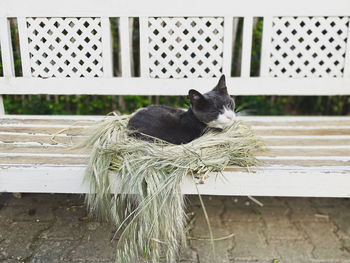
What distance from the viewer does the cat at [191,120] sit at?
5.97 ft

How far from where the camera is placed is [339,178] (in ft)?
5.48

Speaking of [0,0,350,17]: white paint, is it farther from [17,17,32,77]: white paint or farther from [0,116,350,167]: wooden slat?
[0,116,350,167]: wooden slat

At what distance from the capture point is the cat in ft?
5.97

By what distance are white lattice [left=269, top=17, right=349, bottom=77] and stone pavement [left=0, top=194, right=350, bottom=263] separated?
0.98 m

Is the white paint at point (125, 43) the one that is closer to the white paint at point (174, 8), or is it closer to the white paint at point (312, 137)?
the white paint at point (174, 8)

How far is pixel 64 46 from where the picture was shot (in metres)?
2.60

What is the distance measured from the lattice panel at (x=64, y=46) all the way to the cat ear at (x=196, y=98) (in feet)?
3.37

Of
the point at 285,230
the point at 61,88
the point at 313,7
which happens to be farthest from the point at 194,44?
the point at 285,230

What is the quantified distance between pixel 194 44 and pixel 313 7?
0.86m

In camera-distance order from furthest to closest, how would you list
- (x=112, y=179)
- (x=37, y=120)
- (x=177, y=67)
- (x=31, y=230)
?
(x=177, y=67) → (x=37, y=120) → (x=31, y=230) → (x=112, y=179)

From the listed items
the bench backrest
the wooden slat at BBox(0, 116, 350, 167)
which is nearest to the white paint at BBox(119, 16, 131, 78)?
the bench backrest

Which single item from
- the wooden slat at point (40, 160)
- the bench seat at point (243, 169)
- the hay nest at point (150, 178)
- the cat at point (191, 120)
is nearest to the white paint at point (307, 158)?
the bench seat at point (243, 169)

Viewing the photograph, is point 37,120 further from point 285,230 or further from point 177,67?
point 285,230

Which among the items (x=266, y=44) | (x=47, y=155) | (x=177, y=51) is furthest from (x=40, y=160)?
(x=266, y=44)
